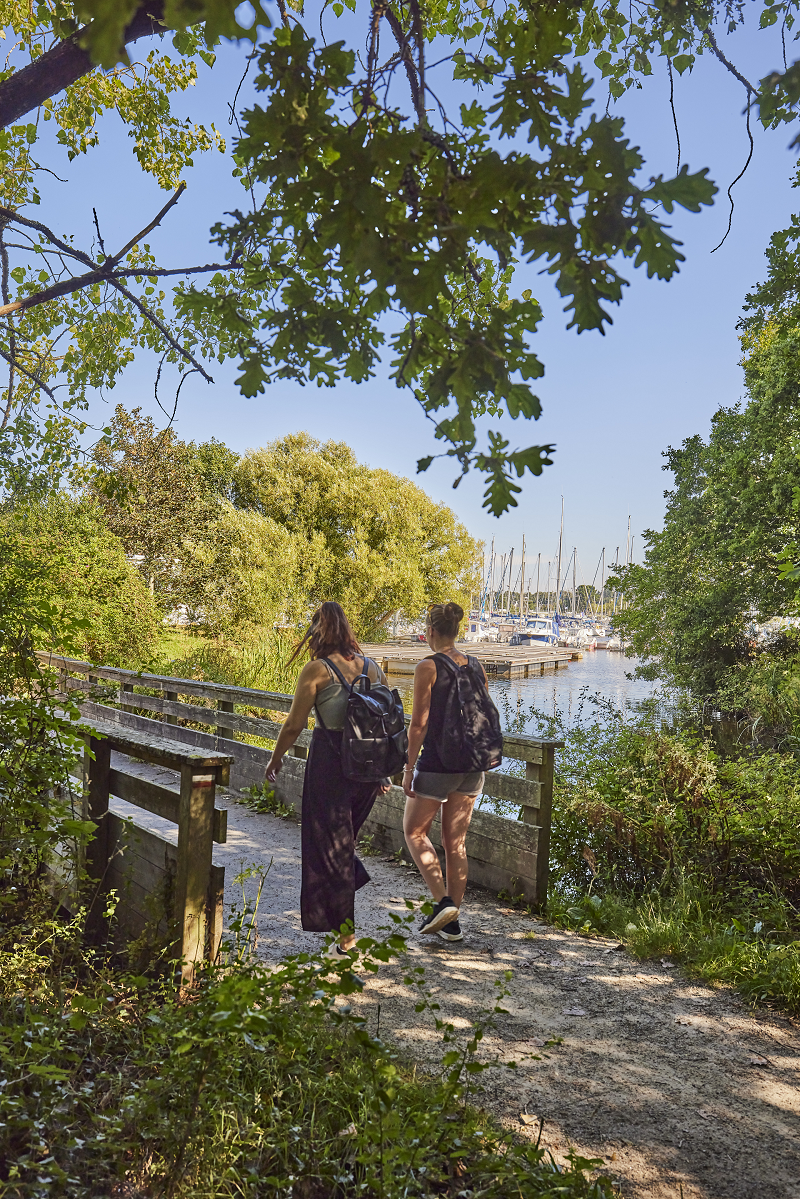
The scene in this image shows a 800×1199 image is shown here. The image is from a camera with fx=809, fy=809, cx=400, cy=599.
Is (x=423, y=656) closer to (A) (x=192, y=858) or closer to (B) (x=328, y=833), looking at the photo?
(B) (x=328, y=833)

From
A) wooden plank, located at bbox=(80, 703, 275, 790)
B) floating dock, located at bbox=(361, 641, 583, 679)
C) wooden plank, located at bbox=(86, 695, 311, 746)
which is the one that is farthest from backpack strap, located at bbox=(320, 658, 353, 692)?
floating dock, located at bbox=(361, 641, 583, 679)

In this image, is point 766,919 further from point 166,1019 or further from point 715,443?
point 715,443

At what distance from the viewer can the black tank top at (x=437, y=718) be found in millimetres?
4508

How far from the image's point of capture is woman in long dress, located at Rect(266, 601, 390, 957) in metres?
4.29

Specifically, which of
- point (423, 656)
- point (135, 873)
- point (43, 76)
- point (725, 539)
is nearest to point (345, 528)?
point (423, 656)

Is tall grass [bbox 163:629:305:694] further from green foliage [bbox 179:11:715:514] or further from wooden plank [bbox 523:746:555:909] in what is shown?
green foliage [bbox 179:11:715:514]

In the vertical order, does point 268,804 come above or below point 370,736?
below

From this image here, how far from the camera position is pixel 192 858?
3.31 meters

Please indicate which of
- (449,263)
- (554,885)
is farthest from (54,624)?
(554,885)

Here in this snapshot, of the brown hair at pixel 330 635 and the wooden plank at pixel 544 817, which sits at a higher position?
the brown hair at pixel 330 635

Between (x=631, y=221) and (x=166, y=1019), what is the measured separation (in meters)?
2.61

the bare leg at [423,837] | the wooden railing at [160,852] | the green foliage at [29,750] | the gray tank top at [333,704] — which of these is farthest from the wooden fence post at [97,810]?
the bare leg at [423,837]

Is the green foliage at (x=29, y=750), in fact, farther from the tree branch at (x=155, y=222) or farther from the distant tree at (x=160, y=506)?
the distant tree at (x=160, y=506)

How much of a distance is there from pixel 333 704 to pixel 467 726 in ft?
2.53
